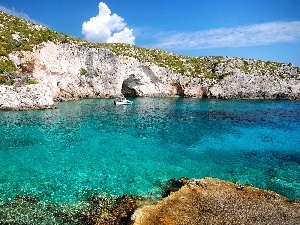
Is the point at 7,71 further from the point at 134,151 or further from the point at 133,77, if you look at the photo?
the point at 133,77

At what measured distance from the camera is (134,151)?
33312mm

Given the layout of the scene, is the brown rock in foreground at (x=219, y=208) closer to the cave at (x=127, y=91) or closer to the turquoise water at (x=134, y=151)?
the turquoise water at (x=134, y=151)

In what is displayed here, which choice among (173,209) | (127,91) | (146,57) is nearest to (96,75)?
(127,91)

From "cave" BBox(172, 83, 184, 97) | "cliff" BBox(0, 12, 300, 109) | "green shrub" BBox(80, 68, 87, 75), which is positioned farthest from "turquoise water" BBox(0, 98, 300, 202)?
"cave" BBox(172, 83, 184, 97)

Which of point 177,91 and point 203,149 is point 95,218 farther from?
point 177,91

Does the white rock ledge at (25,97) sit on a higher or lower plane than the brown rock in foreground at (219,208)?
higher

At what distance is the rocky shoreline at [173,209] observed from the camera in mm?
17328

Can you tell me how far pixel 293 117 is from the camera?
59.9 m

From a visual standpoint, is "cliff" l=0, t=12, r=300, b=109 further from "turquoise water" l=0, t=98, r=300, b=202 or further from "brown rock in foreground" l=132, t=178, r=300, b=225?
"brown rock in foreground" l=132, t=178, r=300, b=225

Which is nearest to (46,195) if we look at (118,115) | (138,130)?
(138,130)

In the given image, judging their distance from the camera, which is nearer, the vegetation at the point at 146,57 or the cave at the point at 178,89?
the vegetation at the point at 146,57

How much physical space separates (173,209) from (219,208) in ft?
9.42

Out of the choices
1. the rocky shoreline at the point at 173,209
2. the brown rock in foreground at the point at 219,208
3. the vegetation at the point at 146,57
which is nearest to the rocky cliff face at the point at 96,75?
the vegetation at the point at 146,57

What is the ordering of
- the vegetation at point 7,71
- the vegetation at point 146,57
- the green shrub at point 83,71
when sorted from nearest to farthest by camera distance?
the vegetation at point 7,71
the vegetation at point 146,57
the green shrub at point 83,71
